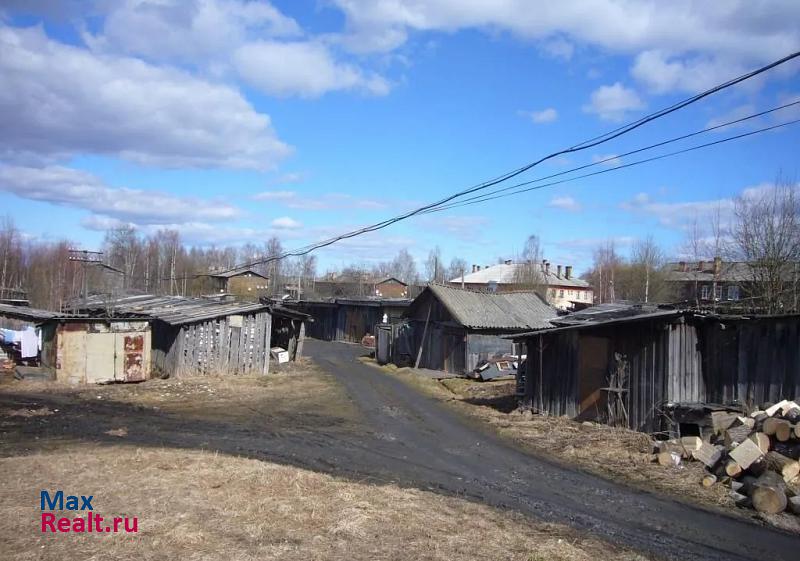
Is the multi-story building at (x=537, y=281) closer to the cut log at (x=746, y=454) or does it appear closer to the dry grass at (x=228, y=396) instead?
the dry grass at (x=228, y=396)

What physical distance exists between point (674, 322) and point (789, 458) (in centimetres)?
493

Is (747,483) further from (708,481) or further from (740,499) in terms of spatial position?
(708,481)

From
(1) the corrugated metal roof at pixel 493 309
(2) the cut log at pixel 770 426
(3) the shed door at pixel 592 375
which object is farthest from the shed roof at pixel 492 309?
(2) the cut log at pixel 770 426

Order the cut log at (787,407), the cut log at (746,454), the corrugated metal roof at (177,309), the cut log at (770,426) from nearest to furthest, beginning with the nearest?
the cut log at (746,454) < the cut log at (770,426) < the cut log at (787,407) < the corrugated metal roof at (177,309)

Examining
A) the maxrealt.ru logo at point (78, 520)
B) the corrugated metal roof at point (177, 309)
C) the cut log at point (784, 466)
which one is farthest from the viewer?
the corrugated metal roof at point (177, 309)

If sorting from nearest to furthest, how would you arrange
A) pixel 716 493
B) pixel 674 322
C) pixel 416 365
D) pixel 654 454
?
pixel 716 493
pixel 654 454
pixel 674 322
pixel 416 365

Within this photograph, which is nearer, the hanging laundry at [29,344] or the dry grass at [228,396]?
the dry grass at [228,396]

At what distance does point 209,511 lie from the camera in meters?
8.27

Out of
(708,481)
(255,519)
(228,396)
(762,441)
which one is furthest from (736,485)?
(228,396)

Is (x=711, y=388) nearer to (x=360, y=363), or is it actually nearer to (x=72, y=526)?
(x=72, y=526)

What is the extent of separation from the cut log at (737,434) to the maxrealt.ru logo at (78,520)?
35.3 ft

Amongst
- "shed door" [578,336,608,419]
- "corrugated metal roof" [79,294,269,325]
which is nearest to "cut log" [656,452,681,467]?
"shed door" [578,336,608,419]

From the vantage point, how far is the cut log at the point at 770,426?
11.3m

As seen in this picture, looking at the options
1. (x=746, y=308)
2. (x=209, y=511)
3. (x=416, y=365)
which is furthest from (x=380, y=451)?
(x=746, y=308)
